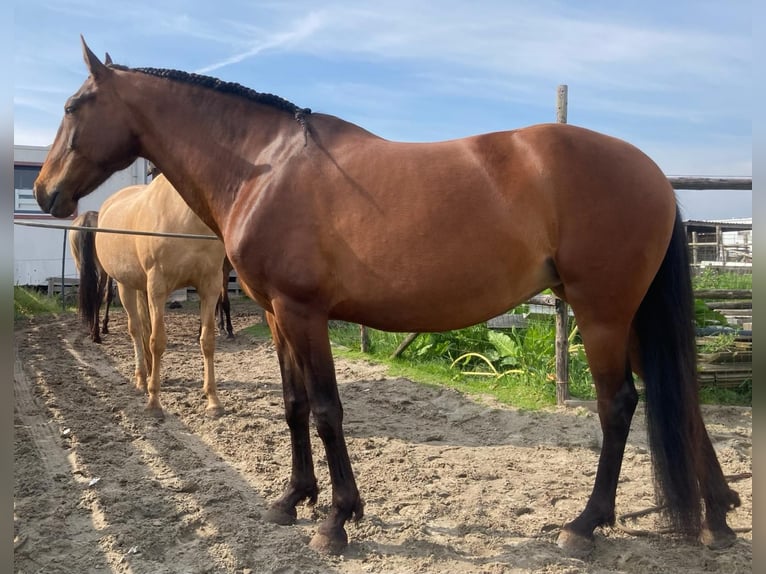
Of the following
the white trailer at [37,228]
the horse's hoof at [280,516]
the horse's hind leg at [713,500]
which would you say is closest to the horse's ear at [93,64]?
the horse's hoof at [280,516]

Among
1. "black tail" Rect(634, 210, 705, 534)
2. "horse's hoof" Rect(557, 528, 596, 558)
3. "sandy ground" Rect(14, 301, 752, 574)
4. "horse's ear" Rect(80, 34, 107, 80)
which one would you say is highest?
"horse's ear" Rect(80, 34, 107, 80)

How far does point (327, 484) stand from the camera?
3436mm

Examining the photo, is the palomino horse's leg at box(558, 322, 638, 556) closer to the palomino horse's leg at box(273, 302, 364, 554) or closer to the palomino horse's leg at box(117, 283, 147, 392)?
the palomino horse's leg at box(273, 302, 364, 554)

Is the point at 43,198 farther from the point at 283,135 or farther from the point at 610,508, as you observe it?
the point at 610,508

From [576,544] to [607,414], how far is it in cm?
60

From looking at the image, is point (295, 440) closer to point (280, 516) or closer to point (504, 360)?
point (280, 516)

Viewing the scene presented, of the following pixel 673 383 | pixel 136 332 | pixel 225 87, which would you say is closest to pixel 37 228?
pixel 136 332

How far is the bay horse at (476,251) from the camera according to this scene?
2.52 metres

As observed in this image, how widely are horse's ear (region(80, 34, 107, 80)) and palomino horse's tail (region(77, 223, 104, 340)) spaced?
610 centimetres

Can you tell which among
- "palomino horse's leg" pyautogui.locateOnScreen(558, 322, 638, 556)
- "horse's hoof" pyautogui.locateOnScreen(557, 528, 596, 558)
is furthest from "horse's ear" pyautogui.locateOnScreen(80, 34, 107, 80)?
"horse's hoof" pyautogui.locateOnScreen(557, 528, 596, 558)

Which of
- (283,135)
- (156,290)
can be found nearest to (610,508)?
(283,135)

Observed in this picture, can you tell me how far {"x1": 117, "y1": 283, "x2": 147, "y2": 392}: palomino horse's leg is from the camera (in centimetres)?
589

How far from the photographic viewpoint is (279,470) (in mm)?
3682

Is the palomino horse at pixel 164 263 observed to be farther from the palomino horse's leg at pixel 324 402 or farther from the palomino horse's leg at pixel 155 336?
the palomino horse's leg at pixel 324 402
